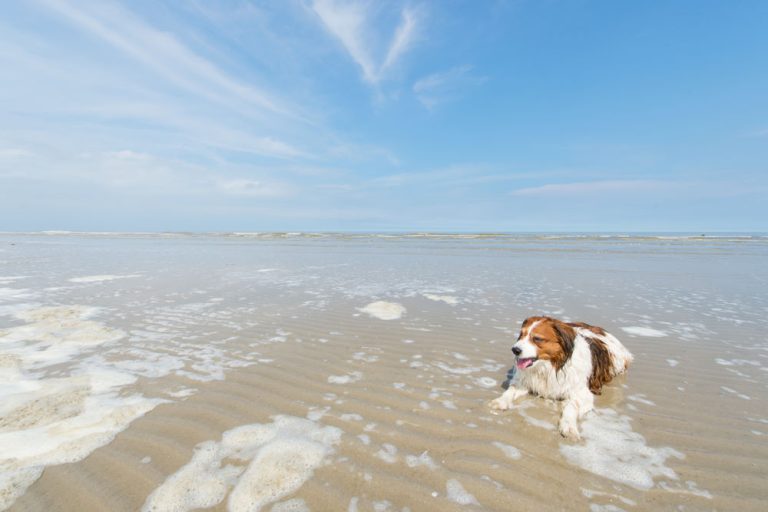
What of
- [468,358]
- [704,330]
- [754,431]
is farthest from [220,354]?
[704,330]

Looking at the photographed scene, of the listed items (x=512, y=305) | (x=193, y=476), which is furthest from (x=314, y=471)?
(x=512, y=305)

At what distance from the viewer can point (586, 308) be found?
29.3 ft

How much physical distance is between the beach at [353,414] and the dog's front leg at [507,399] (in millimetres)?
91

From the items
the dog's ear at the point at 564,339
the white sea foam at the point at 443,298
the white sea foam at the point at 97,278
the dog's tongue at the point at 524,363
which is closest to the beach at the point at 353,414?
the dog's tongue at the point at 524,363

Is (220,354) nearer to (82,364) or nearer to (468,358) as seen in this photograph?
(82,364)

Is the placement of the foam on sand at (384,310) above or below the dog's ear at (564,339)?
below

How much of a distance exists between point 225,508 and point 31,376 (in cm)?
408

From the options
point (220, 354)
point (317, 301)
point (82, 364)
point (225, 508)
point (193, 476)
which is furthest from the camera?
point (317, 301)

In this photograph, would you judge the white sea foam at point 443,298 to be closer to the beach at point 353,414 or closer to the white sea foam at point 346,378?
the beach at point 353,414

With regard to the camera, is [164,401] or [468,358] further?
[468,358]

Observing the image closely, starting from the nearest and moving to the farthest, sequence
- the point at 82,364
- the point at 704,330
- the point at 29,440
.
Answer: the point at 29,440
the point at 82,364
the point at 704,330

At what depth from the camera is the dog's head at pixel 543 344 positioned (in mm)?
3852

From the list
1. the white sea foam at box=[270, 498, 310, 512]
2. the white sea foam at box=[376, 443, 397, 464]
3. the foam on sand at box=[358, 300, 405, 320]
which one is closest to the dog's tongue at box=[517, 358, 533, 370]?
the white sea foam at box=[376, 443, 397, 464]

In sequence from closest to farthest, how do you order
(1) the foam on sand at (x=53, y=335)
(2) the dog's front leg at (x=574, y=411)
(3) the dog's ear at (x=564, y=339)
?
1. (2) the dog's front leg at (x=574, y=411)
2. (3) the dog's ear at (x=564, y=339)
3. (1) the foam on sand at (x=53, y=335)
